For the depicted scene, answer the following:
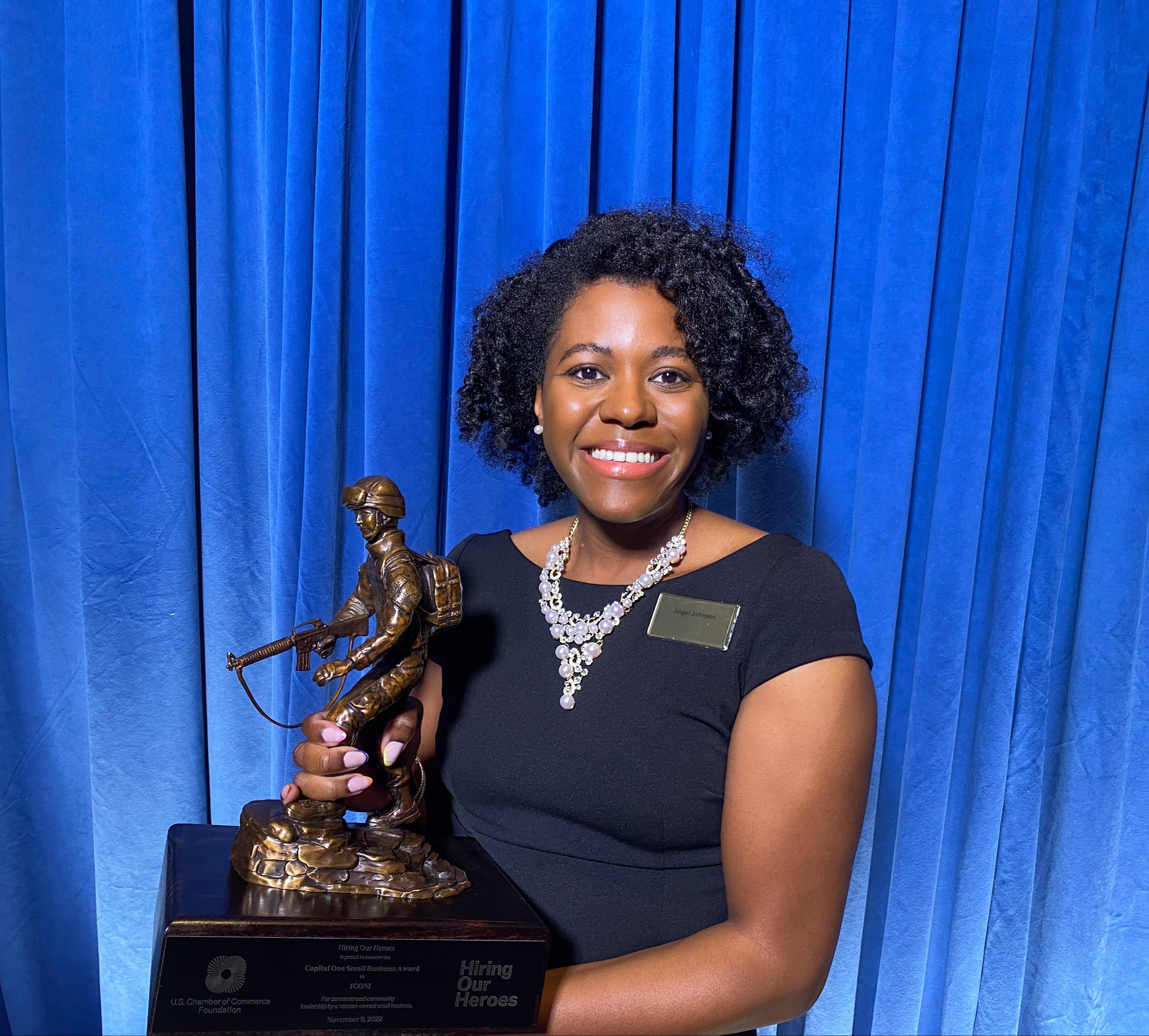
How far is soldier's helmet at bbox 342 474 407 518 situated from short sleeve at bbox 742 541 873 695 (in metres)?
0.44

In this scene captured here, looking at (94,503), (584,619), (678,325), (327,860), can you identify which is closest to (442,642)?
(584,619)

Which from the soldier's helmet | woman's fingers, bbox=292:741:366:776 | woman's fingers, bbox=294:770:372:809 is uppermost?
the soldier's helmet

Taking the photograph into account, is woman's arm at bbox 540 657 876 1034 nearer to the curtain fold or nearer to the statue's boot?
the statue's boot

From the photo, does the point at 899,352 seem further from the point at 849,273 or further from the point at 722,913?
the point at 722,913

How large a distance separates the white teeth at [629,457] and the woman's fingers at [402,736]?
1.23 ft

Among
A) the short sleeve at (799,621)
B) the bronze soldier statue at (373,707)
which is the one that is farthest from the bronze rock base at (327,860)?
the short sleeve at (799,621)

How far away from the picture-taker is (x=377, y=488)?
1.10 meters

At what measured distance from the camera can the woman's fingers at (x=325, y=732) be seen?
3.53 ft

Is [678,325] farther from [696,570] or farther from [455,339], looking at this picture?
[455,339]

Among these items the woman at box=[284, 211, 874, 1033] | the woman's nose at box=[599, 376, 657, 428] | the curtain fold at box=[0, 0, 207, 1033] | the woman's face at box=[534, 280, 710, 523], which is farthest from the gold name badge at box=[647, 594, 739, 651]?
the curtain fold at box=[0, 0, 207, 1033]

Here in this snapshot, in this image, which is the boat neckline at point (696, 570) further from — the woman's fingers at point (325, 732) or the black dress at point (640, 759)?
the woman's fingers at point (325, 732)

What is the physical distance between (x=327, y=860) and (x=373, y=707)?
160mm

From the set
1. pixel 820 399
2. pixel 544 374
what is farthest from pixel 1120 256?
pixel 544 374

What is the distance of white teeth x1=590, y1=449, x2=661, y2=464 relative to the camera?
4.19 ft
